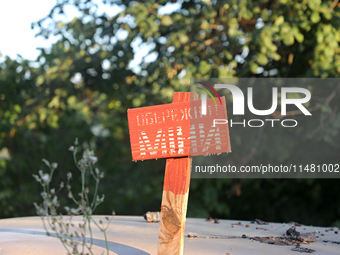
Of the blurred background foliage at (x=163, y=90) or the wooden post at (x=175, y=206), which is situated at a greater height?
the blurred background foliage at (x=163, y=90)

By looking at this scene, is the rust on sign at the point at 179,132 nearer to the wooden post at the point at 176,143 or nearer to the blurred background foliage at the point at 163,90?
the wooden post at the point at 176,143

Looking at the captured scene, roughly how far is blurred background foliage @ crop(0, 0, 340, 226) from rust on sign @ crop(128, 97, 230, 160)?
2.36 meters

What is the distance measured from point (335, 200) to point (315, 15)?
11.5 ft

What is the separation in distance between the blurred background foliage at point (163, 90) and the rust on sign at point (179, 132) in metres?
2.36

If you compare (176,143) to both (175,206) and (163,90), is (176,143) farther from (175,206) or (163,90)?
(163,90)

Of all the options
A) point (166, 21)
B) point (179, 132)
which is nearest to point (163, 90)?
point (166, 21)

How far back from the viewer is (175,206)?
211 cm

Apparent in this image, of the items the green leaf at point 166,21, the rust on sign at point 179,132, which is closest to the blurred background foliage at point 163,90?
the green leaf at point 166,21

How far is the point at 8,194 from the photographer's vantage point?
734 cm

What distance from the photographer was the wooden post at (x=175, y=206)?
209 cm

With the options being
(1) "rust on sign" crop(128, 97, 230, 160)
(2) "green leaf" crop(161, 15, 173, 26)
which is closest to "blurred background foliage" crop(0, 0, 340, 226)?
(2) "green leaf" crop(161, 15, 173, 26)

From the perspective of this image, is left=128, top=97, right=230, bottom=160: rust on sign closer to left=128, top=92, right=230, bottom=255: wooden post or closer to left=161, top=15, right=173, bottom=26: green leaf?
left=128, top=92, right=230, bottom=255: wooden post

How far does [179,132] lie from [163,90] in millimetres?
2465

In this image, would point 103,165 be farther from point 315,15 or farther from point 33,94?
point 315,15
